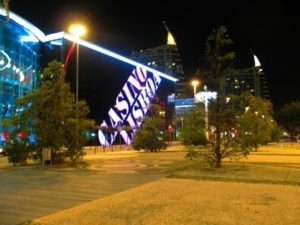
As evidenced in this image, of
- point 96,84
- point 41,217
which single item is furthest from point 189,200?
point 96,84

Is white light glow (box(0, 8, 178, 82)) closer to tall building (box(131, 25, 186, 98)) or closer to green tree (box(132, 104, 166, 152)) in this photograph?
green tree (box(132, 104, 166, 152))

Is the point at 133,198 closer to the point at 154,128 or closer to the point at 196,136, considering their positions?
the point at 196,136

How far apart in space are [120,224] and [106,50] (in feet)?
236

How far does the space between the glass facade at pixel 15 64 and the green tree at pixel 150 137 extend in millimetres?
14159

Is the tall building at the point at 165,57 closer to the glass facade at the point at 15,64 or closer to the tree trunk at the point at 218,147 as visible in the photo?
the glass facade at the point at 15,64

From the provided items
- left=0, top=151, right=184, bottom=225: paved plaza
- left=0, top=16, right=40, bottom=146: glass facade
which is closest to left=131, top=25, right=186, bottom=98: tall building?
left=0, top=16, right=40, bottom=146: glass facade

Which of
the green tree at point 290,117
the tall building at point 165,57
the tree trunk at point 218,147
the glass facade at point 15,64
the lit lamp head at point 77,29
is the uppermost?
the tall building at point 165,57

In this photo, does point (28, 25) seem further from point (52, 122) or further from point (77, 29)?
point (52, 122)

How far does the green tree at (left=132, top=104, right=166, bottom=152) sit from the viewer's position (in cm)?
4069

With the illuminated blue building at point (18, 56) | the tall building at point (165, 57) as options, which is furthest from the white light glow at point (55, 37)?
the tall building at point (165, 57)

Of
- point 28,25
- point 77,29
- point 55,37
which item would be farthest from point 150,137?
point 55,37

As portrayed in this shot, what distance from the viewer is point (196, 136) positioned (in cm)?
1839

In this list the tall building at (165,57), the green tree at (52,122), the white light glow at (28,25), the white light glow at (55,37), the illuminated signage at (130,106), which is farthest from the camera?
the tall building at (165,57)

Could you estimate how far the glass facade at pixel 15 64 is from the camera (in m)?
47.9
